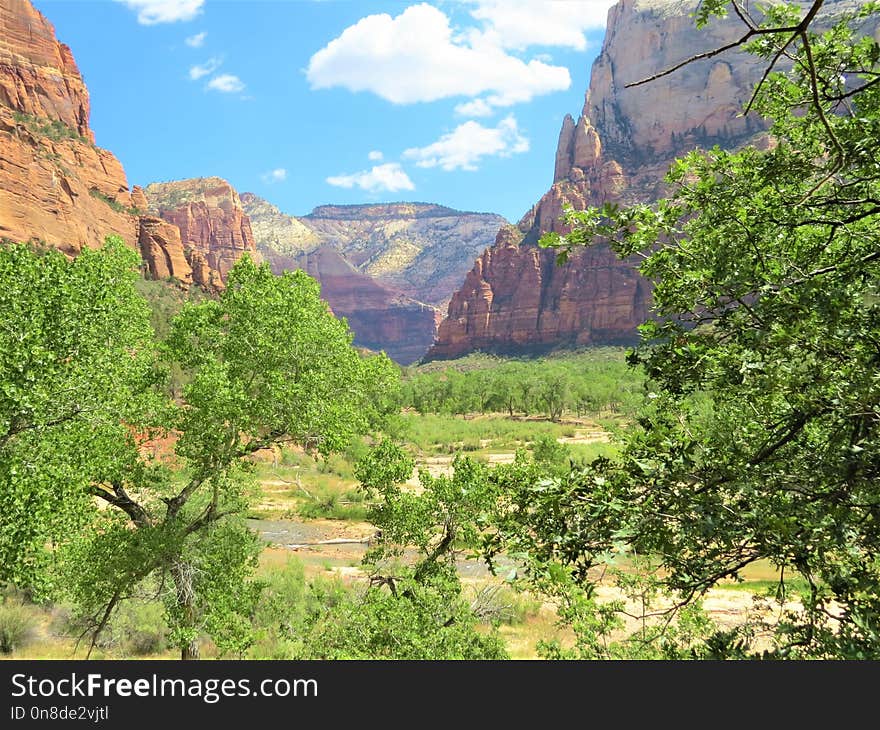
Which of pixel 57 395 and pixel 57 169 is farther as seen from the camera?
pixel 57 169

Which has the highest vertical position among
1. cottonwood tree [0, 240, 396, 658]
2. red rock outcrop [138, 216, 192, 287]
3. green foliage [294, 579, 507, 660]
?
red rock outcrop [138, 216, 192, 287]

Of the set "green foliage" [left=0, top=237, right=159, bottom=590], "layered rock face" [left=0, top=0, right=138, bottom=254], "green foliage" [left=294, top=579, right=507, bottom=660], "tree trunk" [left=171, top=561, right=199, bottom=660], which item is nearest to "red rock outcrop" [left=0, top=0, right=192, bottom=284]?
"layered rock face" [left=0, top=0, right=138, bottom=254]

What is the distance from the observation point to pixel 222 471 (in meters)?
10.4

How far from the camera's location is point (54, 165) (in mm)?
83062

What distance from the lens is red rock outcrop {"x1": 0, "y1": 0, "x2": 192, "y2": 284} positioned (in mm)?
75375

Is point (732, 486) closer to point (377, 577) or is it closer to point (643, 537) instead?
point (643, 537)

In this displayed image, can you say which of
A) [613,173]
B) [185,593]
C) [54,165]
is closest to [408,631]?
[185,593]

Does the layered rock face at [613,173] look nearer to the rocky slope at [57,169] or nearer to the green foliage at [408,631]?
the rocky slope at [57,169]

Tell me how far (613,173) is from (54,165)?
145164 millimetres

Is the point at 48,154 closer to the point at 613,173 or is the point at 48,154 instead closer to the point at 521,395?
the point at 521,395

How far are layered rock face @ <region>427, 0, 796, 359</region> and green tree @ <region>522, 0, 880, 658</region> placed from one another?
15169cm

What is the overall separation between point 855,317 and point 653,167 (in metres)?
191

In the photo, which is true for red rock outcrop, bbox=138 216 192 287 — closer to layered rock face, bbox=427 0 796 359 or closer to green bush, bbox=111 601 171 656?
green bush, bbox=111 601 171 656

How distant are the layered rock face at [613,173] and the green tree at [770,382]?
151688 mm
